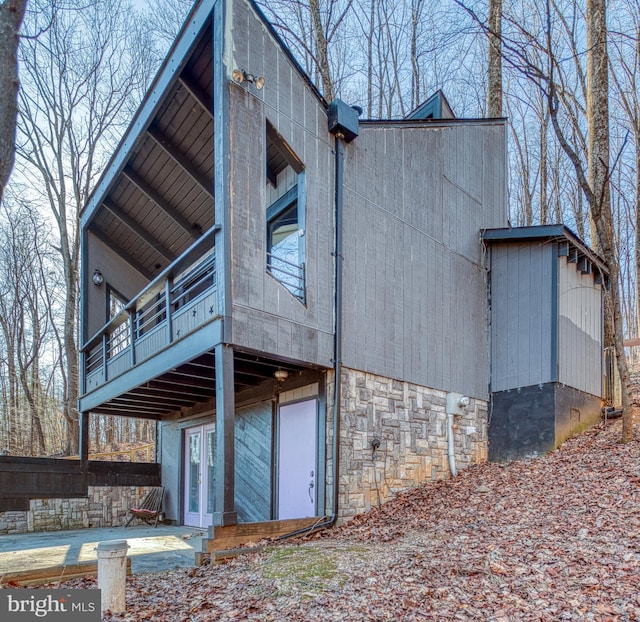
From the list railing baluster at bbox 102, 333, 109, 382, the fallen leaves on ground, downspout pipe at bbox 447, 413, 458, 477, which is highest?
railing baluster at bbox 102, 333, 109, 382

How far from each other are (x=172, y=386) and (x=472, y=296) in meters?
5.01

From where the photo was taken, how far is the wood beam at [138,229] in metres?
9.61

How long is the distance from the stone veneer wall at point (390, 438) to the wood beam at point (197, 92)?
3.83 metres

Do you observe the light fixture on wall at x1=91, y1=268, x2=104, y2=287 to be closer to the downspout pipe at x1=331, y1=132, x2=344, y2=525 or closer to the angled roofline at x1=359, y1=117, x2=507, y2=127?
the downspout pipe at x1=331, y1=132, x2=344, y2=525

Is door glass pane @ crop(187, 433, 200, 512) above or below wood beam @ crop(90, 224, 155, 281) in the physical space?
below

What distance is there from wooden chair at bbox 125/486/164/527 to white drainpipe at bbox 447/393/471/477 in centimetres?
520

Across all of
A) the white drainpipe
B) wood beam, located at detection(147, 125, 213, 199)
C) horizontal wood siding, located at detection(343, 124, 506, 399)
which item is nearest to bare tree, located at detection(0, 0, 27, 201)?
wood beam, located at detection(147, 125, 213, 199)

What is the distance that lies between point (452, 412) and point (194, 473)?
4.60 m

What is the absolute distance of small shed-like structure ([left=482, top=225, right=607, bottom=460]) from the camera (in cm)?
840

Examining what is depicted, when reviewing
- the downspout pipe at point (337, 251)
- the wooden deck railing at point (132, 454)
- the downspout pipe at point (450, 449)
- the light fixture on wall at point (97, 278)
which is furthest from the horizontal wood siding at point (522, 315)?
the wooden deck railing at point (132, 454)

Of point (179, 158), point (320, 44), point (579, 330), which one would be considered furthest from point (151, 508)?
point (320, 44)

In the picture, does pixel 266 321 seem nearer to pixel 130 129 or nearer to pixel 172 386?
pixel 172 386

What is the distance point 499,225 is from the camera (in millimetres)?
9930

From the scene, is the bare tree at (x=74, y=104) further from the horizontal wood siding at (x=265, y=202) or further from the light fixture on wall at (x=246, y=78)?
the light fixture on wall at (x=246, y=78)
